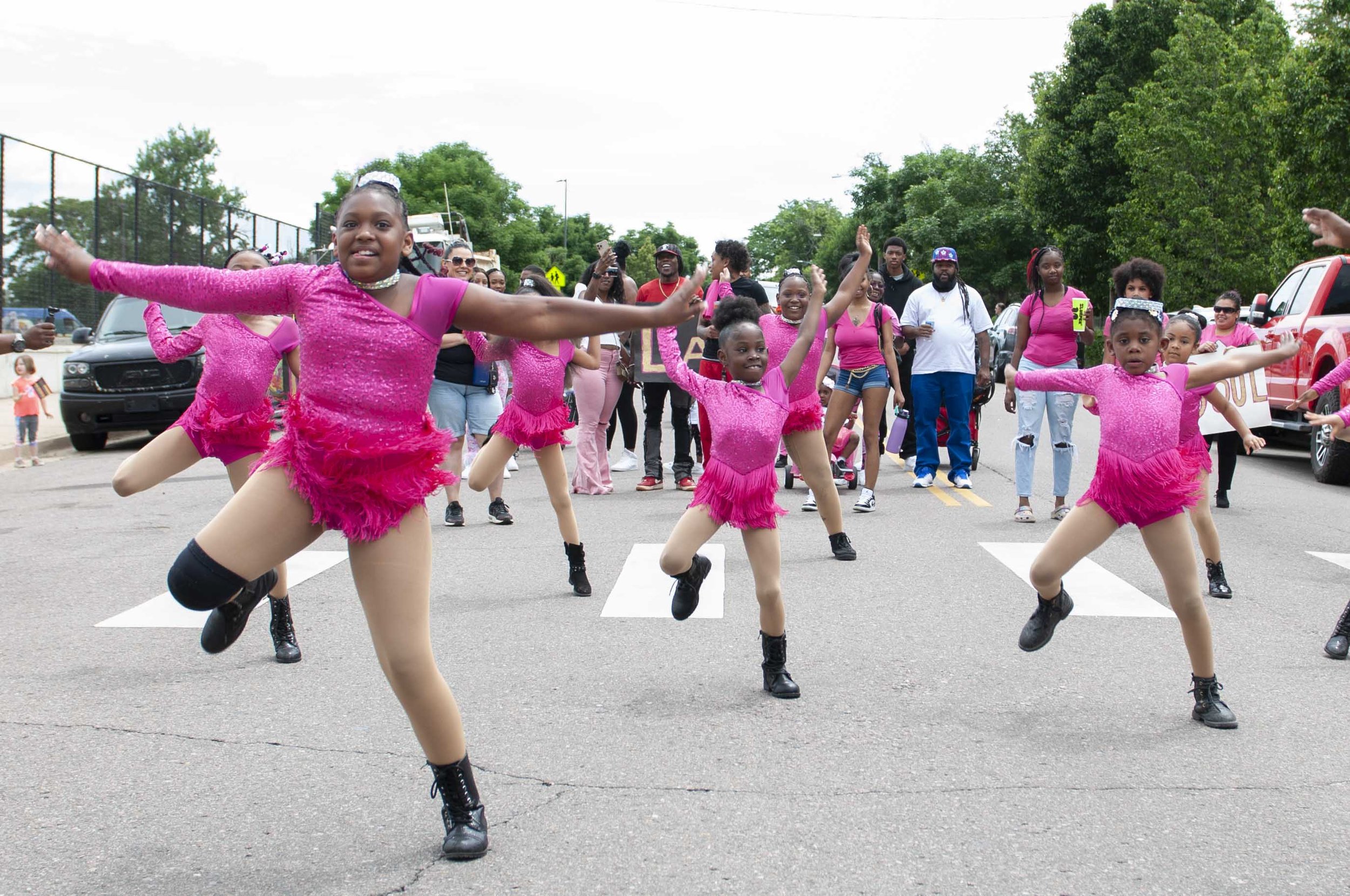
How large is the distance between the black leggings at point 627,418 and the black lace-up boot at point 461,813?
10.0 meters

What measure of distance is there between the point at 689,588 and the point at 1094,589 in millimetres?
3243

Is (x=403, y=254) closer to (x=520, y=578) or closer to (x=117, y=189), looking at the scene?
(x=520, y=578)

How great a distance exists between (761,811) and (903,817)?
1.46 feet

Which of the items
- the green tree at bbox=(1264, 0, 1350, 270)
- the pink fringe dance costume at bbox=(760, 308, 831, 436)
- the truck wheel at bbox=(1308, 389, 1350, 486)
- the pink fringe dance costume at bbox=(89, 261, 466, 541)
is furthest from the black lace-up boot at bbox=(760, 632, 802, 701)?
the green tree at bbox=(1264, 0, 1350, 270)

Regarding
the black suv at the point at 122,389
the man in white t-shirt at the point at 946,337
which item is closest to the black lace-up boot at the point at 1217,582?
the man in white t-shirt at the point at 946,337

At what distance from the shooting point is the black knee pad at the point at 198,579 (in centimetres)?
374

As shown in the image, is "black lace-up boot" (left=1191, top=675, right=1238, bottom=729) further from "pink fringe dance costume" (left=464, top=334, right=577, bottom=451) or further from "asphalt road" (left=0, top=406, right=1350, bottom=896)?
"pink fringe dance costume" (left=464, top=334, right=577, bottom=451)

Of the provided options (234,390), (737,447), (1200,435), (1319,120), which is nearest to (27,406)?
(234,390)

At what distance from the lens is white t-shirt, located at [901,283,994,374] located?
475 inches

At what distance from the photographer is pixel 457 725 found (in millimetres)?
3934

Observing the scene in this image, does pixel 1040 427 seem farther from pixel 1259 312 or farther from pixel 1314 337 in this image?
pixel 1314 337

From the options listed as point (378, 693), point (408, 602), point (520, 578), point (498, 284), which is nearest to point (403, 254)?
point (408, 602)

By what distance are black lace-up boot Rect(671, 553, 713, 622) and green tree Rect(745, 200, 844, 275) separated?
13667 centimetres

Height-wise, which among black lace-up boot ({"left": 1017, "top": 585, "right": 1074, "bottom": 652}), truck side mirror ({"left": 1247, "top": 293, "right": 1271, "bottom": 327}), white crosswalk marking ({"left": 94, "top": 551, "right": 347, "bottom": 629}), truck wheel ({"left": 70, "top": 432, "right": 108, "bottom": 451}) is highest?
truck side mirror ({"left": 1247, "top": 293, "right": 1271, "bottom": 327})
